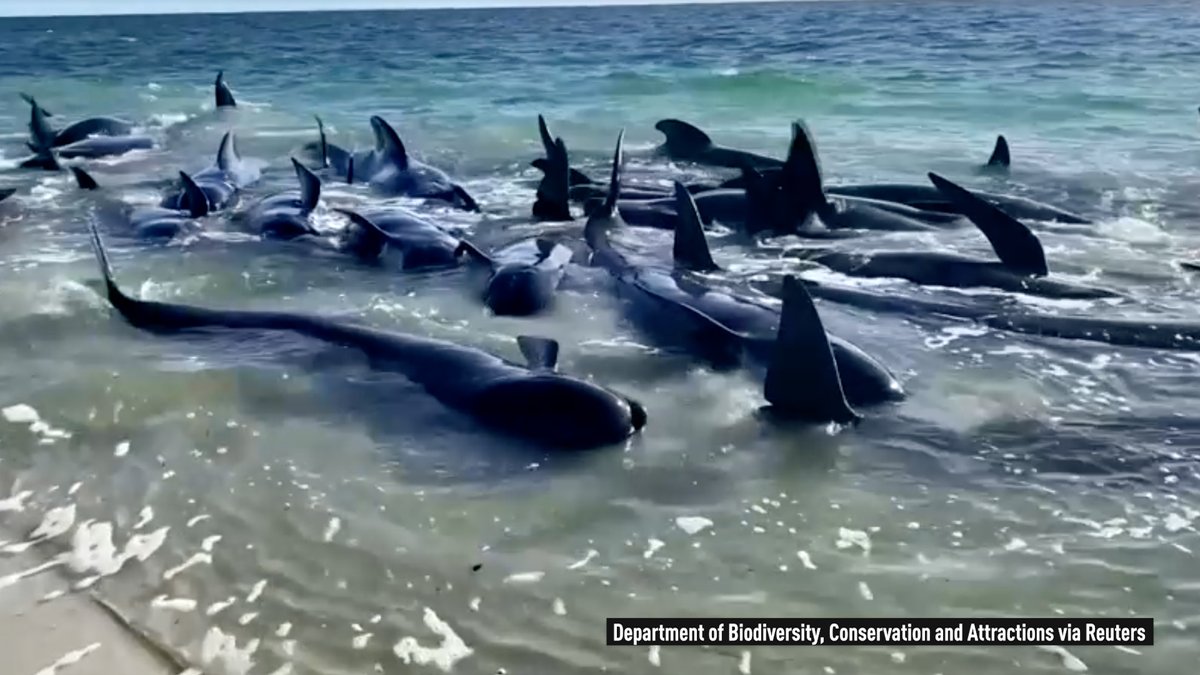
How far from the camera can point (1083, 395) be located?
6.23 meters

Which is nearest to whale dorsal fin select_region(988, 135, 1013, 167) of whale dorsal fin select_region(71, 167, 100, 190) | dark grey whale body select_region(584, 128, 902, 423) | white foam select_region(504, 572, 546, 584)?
dark grey whale body select_region(584, 128, 902, 423)

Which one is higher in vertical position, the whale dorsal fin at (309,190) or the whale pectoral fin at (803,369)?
the whale pectoral fin at (803,369)

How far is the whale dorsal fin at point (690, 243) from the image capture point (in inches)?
339

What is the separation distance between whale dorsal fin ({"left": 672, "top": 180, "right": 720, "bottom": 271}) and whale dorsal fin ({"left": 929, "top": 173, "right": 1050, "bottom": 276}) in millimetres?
1848

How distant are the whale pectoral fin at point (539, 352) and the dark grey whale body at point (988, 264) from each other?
3.35 metres

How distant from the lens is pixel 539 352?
20.9ft

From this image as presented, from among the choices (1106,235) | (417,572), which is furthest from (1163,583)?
(1106,235)

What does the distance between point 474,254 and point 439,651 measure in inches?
217

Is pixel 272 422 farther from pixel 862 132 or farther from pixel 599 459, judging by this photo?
pixel 862 132

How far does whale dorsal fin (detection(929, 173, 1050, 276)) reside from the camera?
334 inches

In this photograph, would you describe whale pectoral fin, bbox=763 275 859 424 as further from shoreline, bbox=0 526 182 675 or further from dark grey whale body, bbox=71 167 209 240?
dark grey whale body, bbox=71 167 209 240

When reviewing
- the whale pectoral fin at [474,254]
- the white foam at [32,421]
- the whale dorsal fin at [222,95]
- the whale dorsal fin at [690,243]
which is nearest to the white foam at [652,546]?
the white foam at [32,421]

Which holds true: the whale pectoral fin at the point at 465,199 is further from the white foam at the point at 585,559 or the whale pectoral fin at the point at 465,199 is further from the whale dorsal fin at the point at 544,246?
the white foam at the point at 585,559

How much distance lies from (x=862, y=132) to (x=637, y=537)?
15766 mm
